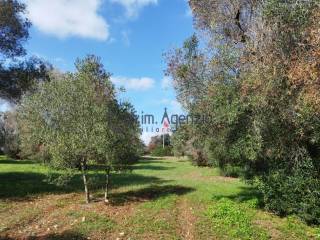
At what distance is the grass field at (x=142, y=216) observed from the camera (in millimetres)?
13102

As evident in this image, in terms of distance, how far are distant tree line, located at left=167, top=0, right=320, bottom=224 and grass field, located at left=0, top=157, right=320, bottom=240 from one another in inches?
55.0

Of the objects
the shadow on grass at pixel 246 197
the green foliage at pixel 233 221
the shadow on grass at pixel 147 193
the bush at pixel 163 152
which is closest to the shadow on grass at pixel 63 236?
the green foliage at pixel 233 221

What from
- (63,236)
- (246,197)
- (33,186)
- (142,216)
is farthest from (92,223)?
(33,186)

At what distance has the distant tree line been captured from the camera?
44.3ft

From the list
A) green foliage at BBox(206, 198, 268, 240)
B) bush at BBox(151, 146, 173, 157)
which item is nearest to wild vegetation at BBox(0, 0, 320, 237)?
green foliage at BBox(206, 198, 268, 240)

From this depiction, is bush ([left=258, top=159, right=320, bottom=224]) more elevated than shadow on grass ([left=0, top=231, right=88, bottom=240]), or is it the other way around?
bush ([left=258, top=159, right=320, bottom=224])

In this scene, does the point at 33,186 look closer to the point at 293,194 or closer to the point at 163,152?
the point at 293,194

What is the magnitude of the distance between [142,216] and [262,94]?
5976mm

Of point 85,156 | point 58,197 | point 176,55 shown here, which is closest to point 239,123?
point 176,55

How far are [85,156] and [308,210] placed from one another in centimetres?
874

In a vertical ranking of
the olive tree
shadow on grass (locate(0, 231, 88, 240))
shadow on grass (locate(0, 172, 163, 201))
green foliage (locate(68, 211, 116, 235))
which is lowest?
shadow on grass (locate(0, 231, 88, 240))

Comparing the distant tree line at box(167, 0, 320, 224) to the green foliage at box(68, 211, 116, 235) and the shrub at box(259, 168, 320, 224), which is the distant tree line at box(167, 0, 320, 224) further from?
the green foliage at box(68, 211, 116, 235)

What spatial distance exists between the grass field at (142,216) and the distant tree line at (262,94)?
4.58ft

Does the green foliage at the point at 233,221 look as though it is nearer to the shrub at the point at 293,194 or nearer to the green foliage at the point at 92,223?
the shrub at the point at 293,194
